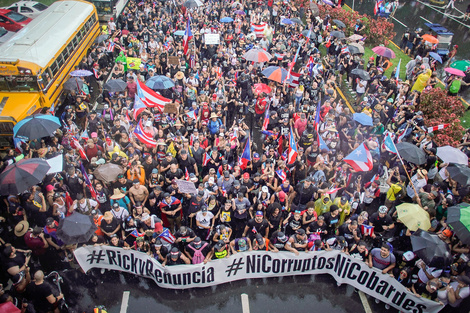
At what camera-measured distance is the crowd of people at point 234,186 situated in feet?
23.9

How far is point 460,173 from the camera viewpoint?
8328 millimetres

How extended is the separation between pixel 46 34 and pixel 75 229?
996 centimetres

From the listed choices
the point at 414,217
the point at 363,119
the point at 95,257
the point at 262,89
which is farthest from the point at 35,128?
the point at 414,217

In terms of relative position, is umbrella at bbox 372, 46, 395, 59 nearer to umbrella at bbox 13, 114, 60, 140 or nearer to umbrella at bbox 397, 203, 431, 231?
umbrella at bbox 397, 203, 431, 231

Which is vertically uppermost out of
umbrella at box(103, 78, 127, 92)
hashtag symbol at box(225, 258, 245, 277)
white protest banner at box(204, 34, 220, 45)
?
white protest banner at box(204, 34, 220, 45)

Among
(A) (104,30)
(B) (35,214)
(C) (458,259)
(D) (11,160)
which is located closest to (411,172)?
(C) (458,259)

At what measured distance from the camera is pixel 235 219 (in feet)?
26.4

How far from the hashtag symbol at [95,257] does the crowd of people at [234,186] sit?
25cm

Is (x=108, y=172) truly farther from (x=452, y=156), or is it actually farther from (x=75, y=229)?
(x=452, y=156)

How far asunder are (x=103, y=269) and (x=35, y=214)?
A: 6.75 ft

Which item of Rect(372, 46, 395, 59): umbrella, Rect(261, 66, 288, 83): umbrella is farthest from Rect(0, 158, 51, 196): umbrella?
Rect(372, 46, 395, 59): umbrella

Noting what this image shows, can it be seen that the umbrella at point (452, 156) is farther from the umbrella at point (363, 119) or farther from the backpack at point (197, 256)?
the backpack at point (197, 256)

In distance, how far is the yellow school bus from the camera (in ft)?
35.6

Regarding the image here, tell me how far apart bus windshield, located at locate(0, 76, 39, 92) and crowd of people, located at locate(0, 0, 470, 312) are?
52.2 inches
